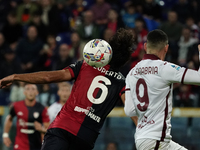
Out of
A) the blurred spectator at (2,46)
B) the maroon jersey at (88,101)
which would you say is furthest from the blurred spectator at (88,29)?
the maroon jersey at (88,101)

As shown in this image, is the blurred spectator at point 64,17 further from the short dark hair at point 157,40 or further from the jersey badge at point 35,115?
the short dark hair at point 157,40

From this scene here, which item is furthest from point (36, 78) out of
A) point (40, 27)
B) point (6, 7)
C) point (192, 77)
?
point (6, 7)

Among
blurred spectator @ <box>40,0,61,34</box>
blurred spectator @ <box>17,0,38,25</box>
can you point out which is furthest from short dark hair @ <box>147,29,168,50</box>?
blurred spectator @ <box>17,0,38,25</box>

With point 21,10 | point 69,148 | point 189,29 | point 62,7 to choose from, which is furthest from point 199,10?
point 69,148

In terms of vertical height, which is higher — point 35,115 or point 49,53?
point 49,53

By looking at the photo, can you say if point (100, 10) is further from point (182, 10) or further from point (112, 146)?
point (112, 146)

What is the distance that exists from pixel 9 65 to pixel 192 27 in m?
5.02

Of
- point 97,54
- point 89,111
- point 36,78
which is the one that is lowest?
point 89,111

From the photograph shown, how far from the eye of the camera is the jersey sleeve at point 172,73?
3871 millimetres

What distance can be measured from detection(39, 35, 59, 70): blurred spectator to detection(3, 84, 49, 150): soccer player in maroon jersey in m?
3.65

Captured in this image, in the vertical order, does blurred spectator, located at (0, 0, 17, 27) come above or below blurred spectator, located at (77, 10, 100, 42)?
above

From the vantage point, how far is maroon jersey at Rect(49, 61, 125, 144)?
175 inches

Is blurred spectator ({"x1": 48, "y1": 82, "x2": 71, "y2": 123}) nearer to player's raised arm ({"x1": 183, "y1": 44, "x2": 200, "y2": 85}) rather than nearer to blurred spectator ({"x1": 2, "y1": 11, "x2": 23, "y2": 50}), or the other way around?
player's raised arm ({"x1": 183, "y1": 44, "x2": 200, "y2": 85})

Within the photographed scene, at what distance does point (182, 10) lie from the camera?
1185 cm
